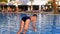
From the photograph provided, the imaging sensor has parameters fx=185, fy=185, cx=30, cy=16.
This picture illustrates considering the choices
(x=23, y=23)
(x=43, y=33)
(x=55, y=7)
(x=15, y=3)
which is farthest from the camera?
(x=15, y=3)

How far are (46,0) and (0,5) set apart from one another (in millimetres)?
4671

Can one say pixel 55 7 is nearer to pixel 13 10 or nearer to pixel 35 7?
pixel 35 7

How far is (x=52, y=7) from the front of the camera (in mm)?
17641

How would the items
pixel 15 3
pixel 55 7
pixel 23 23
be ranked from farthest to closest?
pixel 15 3
pixel 55 7
pixel 23 23

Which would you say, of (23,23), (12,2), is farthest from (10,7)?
(23,23)

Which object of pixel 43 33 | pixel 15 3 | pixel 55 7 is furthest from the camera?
pixel 15 3

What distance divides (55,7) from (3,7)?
522cm

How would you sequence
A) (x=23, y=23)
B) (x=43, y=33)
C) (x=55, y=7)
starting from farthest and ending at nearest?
(x=55, y=7) → (x=43, y=33) → (x=23, y=23)

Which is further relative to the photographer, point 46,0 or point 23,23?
point 46,0

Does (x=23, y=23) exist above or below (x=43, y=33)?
above

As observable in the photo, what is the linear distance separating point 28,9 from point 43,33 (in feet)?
42.9

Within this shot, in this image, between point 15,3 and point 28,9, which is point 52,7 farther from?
point 15,3

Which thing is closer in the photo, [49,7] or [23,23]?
[23,23]

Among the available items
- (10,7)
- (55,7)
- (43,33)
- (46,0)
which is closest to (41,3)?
(46,0)
